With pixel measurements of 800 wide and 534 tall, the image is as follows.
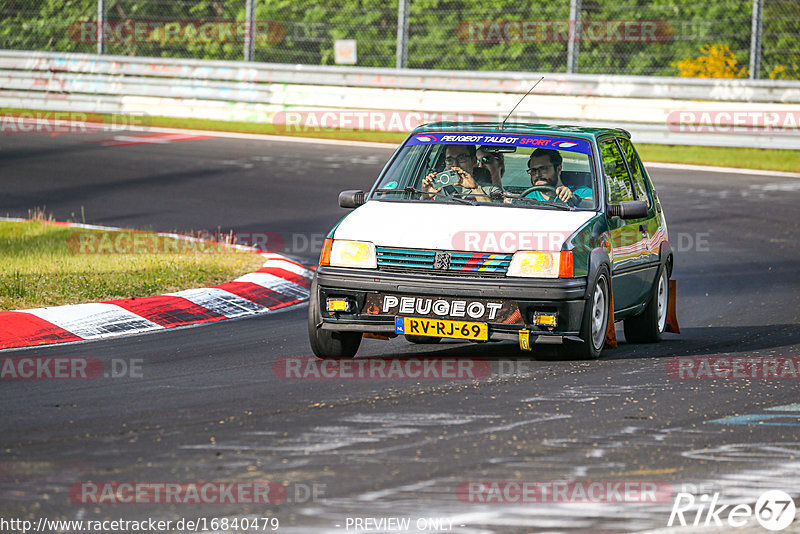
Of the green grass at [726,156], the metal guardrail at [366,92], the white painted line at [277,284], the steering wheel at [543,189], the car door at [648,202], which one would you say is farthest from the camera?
the metal guardrail at [366,92]

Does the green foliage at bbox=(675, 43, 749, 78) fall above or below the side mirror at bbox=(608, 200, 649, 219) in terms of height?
above

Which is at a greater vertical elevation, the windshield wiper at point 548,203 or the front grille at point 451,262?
the windshield wiper at point 548,203

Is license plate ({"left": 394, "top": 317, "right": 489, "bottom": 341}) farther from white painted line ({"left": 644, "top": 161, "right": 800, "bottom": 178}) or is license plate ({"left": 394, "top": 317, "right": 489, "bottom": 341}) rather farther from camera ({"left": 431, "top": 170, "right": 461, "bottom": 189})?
white painted line ({"left": 644, "top": 161, "right": 800, "bottom": 178})

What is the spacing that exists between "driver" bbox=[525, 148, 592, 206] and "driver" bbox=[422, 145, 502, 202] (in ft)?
0.86

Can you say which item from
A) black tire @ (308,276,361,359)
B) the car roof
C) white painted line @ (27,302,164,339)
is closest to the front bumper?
black tire @ (308,276,361,359)

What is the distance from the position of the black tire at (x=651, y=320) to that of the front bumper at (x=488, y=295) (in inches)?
73.6

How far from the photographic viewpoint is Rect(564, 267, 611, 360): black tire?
8117mm

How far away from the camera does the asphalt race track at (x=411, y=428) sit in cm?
494

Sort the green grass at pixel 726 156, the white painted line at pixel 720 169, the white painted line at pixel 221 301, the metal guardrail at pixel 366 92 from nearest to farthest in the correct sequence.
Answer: the white painted line at pixel 221 301, the white painted line at pixel 720 169, the green grass at pixel 726 156, the metal guardrail at pixel 366 92

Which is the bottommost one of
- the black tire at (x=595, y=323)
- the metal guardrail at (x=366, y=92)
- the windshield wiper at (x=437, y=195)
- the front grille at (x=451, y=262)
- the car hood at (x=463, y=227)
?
the black tire at (x=595, y=323)

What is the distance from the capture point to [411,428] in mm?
6250

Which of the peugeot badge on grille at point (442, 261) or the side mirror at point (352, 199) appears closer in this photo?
the peugeot badge on grille at point (442, 261)

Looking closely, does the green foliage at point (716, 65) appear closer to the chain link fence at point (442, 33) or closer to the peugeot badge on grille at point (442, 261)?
the chain link fence at point (442, 33)

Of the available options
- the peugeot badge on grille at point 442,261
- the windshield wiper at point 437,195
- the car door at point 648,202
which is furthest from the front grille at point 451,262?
the car door at point 648,202
